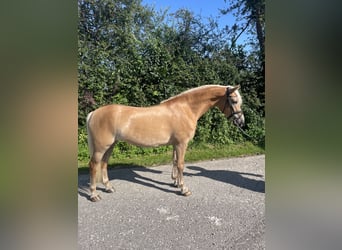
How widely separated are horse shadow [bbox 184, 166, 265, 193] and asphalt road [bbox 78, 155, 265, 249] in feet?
0.03

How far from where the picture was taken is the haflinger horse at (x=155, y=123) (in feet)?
7.21

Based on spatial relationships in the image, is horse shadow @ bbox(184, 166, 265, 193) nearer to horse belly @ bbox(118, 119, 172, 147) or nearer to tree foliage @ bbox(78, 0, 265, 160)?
tree foliage @ bbox(78, 0, 265, 160)

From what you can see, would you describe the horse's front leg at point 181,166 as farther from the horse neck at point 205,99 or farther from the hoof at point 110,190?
the hoof at point 110,190

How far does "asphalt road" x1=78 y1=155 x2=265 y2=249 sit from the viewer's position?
1831 millimetres

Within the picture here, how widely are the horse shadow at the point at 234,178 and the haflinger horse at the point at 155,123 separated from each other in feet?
1.92

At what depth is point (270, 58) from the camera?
0.91 meters

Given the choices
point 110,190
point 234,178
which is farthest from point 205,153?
point 110,190

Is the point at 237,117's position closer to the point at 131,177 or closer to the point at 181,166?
the point at 181,166

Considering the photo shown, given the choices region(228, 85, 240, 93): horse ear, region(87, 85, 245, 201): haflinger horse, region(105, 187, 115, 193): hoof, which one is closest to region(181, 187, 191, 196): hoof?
region(87, 85, 245, 201): haflinger horse

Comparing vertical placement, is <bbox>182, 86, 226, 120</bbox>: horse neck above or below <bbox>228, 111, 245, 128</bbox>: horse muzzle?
above

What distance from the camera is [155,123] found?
93.1 inches
